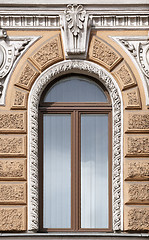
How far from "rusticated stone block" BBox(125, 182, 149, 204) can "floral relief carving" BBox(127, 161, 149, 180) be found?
0.50 feet

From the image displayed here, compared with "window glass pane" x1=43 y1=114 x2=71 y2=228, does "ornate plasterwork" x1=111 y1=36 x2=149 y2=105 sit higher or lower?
higher

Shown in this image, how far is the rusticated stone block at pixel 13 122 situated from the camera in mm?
11008

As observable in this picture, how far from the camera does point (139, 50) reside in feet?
36.8

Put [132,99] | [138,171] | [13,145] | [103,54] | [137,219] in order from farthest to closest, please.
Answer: [103,54]
[132,99]
[13,145]
[138,171]
[137,219]

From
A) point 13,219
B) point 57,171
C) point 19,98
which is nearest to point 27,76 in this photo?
point 19,98

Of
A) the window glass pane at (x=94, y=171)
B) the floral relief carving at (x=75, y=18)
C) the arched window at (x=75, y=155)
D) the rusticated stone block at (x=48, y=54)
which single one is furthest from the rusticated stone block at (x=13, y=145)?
the floral relief carving at (x=75, y=18)

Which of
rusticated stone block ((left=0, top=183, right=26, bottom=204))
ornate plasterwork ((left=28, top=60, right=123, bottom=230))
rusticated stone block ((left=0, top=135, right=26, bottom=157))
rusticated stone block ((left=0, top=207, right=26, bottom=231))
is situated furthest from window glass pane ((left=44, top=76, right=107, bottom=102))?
rusticated stone block ((left=0, top=207, right=26, bottom=231))

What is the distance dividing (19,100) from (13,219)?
2.05 metres

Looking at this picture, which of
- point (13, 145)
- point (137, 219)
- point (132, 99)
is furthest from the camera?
point (132, 99)

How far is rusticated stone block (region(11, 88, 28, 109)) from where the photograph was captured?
11.1 metres

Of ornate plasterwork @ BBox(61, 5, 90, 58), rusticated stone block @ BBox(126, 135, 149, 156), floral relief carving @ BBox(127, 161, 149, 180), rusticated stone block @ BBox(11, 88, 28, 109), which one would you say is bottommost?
floral relief carving @ BBox(127, 161, 149, 180)

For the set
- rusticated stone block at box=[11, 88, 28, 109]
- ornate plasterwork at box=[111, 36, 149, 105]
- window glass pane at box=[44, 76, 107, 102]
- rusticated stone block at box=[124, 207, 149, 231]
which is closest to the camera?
rusticated stone block at box=[124, 207, 149, 231]

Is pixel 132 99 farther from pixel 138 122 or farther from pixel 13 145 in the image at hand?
pixel 13 145

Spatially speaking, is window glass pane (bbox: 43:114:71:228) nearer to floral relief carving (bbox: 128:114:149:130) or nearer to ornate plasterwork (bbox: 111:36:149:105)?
floral relief carving (bbox: 128:114:149:130)
